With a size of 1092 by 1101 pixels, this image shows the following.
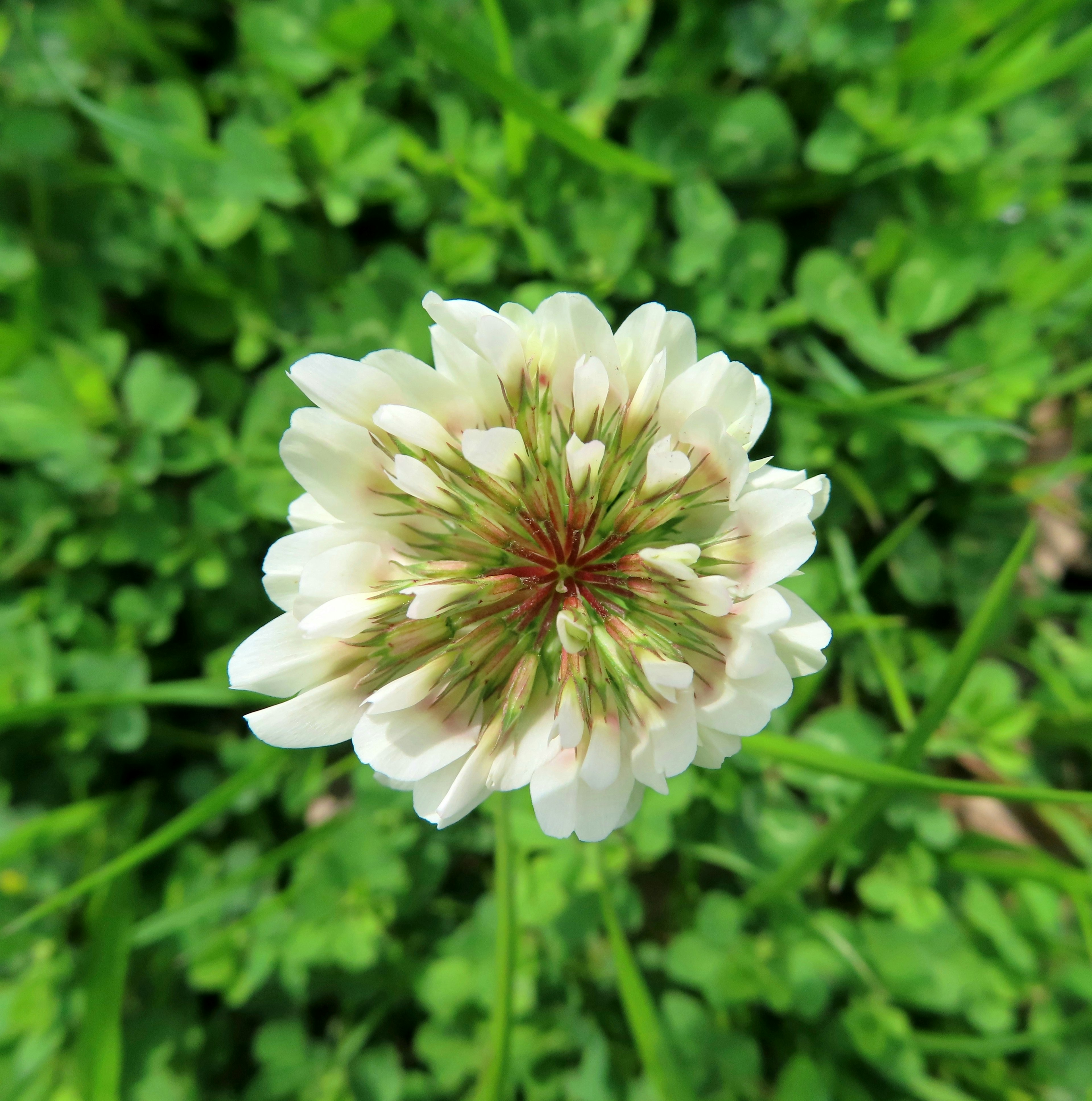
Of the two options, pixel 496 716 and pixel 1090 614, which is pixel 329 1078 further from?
pixel 1090 614

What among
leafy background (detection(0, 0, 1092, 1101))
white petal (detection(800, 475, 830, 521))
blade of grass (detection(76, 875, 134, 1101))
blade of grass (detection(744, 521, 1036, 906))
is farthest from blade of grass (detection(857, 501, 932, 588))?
blade of grass (detection(76, 875, 134, 1101))

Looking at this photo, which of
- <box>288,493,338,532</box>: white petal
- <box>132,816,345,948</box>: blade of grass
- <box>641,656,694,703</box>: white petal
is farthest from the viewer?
<box>132,816,345,948</box>: blade of grass

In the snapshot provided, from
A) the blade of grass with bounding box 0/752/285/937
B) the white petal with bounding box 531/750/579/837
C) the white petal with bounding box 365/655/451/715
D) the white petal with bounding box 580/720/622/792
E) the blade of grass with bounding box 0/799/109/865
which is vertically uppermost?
the white petal with bounding box 365/655/451/715

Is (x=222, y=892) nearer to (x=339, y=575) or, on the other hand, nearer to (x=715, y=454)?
(x=339, y=575)

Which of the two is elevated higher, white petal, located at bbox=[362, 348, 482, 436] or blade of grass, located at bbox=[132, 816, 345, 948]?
white petal, located at bbox=[362, 348, 482, 436]

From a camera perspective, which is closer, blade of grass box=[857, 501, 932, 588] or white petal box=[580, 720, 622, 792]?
white petal box=[580, 720, 622, 792]

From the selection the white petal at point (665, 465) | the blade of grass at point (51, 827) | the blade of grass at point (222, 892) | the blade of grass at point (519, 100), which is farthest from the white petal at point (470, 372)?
the blade of grass at point (51, 827)

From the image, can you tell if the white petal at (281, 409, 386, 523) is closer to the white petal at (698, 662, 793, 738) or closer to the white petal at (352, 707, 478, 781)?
the white petal at (352, 707, 478, 781)

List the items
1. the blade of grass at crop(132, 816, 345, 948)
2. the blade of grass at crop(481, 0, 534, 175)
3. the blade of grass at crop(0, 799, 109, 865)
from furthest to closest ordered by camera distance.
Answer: the blade of grass at crop(132, 816, 345, 948) < the blade of grass at crop(0, 799, 109, 865) < the blade of grass at crop(481, 0, 534, 175)

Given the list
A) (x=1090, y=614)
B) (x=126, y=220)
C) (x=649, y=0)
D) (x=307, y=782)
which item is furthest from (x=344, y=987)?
(x=649, y=0)
